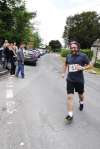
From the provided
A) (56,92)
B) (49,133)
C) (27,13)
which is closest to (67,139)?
(49,133)

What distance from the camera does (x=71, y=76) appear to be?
968cm

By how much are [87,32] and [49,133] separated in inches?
3750

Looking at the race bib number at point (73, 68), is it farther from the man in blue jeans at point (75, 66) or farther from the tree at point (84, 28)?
the tree at point (84, 28)

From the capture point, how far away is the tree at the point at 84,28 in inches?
3994

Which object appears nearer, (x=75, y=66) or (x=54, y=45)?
(x=75, y=66)

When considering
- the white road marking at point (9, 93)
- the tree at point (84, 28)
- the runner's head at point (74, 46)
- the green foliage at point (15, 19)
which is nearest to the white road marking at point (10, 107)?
the white road marking at point (9, 93)

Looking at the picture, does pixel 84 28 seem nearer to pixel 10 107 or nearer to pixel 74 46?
pixel 10 107

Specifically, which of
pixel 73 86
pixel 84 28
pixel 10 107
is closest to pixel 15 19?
pixel 10 107

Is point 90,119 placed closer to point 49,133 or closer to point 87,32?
point 49,133

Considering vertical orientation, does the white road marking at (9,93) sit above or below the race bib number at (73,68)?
below

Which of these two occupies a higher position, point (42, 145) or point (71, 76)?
point (71, 76)

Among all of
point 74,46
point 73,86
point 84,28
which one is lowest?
point 84,28

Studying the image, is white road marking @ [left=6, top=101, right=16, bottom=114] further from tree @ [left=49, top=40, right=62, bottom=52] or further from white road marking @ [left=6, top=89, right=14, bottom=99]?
tree @ [left=49, top=40, right=62, bottom=52]

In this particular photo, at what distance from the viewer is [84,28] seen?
10219 cm
